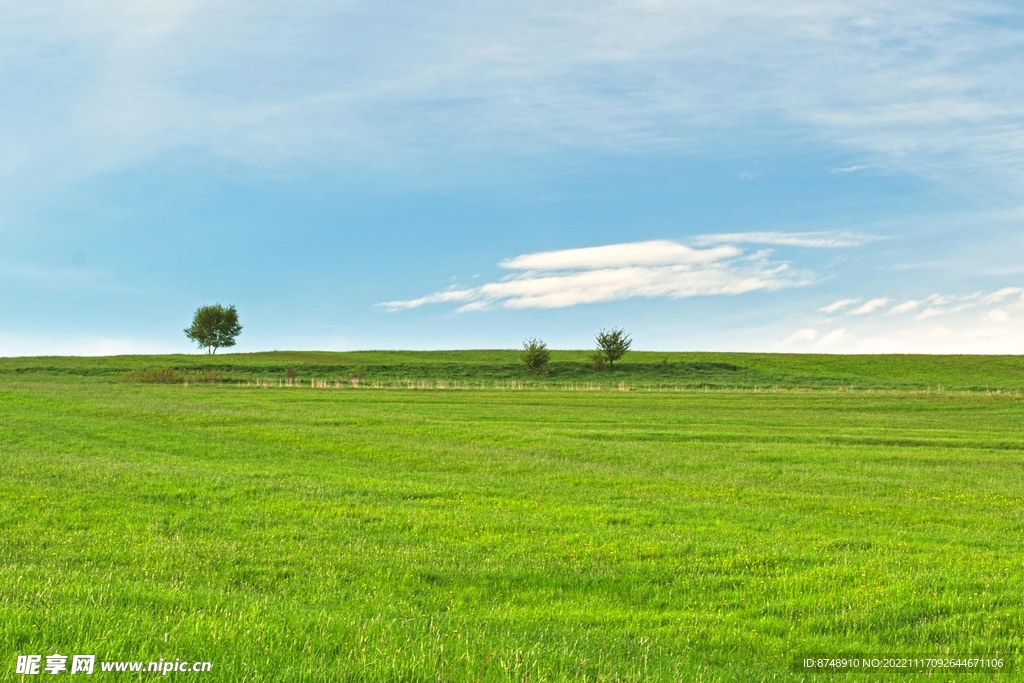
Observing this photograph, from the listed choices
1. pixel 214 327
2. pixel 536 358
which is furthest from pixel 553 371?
pixel 214 327

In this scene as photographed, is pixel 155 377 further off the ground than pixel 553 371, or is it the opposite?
pixel 553 371

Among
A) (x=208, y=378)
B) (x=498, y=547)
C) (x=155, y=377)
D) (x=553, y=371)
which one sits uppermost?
(x=553, y=371)

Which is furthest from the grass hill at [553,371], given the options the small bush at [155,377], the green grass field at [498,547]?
the green grass field at [498,547]

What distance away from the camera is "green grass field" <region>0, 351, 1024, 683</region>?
648 centimetres

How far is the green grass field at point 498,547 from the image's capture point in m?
6.48

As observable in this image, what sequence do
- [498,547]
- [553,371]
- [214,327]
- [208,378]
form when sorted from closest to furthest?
[498,547] → [208,378] → [553,371] → [214,327]

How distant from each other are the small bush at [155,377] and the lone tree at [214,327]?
4540cm

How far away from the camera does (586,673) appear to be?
616 centimetres

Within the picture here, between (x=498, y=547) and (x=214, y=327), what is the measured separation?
120100 millimetres

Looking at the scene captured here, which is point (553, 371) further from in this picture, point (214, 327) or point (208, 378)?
point (214, 327)

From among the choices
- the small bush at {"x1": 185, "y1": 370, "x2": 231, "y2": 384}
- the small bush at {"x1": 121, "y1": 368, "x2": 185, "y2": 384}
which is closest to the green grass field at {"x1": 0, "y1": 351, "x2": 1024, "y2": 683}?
the small bush at {"x1": 121, "y1": 368, "x2": 185, "y2": 384}

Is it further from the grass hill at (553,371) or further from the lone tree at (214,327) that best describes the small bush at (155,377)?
the lone tree at (214,327)

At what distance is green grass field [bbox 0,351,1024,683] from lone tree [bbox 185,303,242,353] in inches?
3584

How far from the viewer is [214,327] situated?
123125mm
